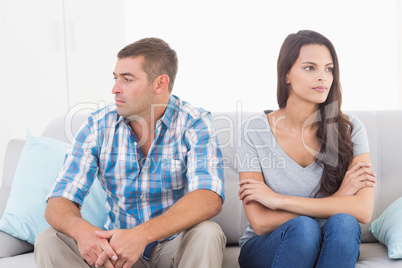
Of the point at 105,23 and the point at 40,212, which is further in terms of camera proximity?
the point at 105,23

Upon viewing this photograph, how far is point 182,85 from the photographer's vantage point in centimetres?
362

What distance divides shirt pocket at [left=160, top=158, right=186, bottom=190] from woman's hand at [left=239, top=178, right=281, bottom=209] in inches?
8.9

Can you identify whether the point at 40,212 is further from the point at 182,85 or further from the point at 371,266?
the point at 182,85

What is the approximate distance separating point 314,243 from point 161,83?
0.82 m

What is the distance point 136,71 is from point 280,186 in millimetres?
683

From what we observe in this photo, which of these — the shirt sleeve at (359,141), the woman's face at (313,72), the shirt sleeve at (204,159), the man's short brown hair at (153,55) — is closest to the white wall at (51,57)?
the man's short brown hair at (153,55)

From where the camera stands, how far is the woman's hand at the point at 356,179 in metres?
1.66

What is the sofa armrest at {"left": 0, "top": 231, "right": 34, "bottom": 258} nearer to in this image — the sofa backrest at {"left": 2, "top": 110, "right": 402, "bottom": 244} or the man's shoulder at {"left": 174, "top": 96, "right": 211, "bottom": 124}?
the sofa backrest at {"left": 2, "top": 110, "right": 402, "bottom": 244}

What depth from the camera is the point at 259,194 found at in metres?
1.65

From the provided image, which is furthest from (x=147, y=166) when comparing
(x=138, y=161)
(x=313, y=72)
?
(x=313, y=72)

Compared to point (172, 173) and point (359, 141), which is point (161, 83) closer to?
point (172, 173)

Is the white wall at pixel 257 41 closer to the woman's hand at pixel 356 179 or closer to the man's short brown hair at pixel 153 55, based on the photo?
the man's short brown hair at pixel 153 55

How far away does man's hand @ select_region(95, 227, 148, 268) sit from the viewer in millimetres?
1447

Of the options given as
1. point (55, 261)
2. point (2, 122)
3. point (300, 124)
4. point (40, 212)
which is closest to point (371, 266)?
point (300, 124)
